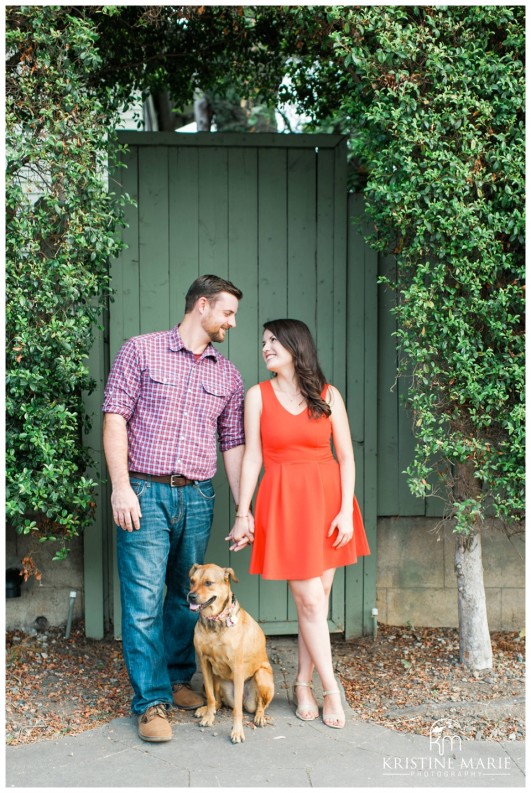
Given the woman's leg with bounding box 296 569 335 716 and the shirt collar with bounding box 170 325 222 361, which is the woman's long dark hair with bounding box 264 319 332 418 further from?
the woman's leg with bounding box 296 569 335 716

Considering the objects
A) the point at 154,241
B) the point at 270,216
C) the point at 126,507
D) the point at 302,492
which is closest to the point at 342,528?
the point at 302,492

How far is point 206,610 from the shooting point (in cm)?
355

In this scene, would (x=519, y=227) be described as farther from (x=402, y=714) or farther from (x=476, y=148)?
(x=402, y=714)

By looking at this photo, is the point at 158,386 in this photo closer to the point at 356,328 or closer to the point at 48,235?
the point at 48,235

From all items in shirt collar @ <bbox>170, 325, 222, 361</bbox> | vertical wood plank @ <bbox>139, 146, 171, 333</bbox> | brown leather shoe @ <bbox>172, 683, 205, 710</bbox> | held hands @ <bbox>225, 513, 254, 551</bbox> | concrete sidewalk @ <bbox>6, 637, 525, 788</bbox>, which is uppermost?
vertical wood plank @ <bbox>139, 146, 171, 333</bbox>

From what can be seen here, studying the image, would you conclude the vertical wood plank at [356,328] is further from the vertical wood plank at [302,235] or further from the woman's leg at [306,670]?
the woman's leg at [306,670]

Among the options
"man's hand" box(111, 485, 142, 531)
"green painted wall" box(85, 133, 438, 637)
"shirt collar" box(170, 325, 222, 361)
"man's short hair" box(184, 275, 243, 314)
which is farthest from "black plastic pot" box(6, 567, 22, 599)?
"man's short hair" box(184, 275, 243, 314)

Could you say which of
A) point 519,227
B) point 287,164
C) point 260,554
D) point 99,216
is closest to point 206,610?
point 260,554

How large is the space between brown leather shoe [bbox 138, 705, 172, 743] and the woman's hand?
3.94 ft

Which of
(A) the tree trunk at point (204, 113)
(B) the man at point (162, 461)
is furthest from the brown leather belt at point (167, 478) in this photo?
(A) the tree trunk at point (204, 113)

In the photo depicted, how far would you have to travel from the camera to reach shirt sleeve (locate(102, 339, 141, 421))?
3.66 metres

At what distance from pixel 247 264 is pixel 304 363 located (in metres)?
1.23

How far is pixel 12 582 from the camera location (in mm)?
4699

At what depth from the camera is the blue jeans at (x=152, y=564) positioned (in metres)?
3.64
